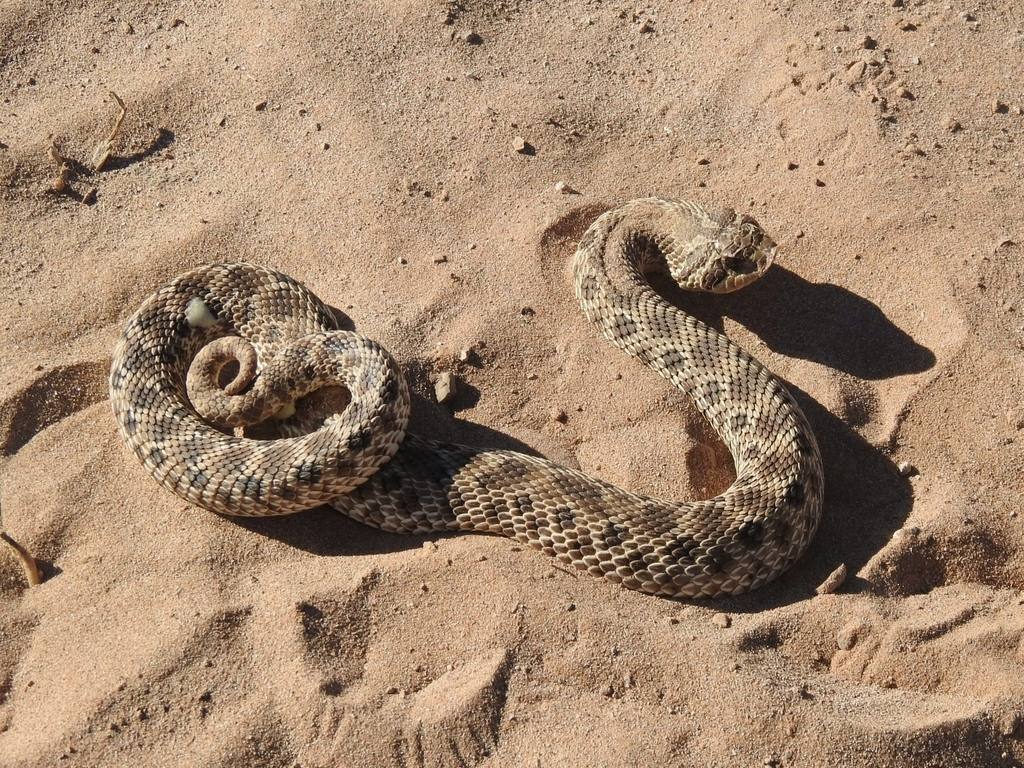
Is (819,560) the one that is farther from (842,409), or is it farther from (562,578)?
(562,578)

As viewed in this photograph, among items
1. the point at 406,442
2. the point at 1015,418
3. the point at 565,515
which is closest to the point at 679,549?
the point at 565,515

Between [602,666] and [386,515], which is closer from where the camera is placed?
[602,666]

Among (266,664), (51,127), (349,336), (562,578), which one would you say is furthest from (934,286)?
(51,127)

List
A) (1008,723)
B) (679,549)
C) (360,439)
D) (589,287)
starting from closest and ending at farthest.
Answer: (1008,723) < (679,549) < (360,439) < (589,287)

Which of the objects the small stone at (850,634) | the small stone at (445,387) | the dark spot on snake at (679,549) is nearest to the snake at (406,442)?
the dark spot on snake at (679,549)

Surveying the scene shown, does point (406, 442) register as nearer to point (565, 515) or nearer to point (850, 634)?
point (565, 515)

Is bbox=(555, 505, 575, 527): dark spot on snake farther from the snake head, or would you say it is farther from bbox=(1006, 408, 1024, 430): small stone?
bbox=(1006, 408, 1024, 430): small stone
